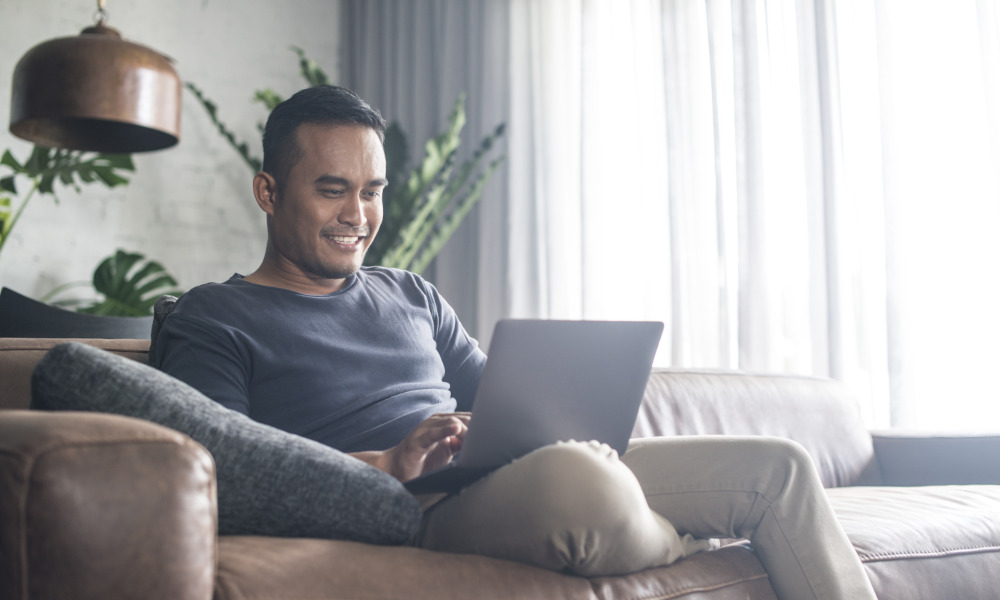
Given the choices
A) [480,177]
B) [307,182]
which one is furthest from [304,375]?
[480,177]

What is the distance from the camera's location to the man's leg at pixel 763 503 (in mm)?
1053

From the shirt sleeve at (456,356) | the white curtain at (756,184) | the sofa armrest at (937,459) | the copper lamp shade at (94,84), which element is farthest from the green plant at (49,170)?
the sofa armrest at (937,459)

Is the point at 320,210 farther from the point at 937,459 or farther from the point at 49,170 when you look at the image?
the point at 49,170

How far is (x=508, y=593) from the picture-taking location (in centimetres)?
Result: 92

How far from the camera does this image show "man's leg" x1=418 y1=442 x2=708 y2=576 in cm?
95

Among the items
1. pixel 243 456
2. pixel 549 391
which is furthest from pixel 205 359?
pixel 549 391

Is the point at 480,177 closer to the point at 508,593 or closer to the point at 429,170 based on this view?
the point at 429,170

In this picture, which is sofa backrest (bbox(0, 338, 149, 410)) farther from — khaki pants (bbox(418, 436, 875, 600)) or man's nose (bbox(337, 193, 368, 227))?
khaki pants (bbox(418, 436, 875, 600))

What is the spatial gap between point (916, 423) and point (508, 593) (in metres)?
1.80

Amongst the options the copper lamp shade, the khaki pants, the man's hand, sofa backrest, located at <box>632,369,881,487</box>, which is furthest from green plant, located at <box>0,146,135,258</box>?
the khaki pants

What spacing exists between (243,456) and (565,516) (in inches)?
13.7

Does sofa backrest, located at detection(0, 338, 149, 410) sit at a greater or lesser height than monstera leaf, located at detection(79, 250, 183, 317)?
lesser

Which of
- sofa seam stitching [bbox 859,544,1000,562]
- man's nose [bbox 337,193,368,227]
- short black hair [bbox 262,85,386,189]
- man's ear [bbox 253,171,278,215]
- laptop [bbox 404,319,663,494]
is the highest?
short black hair [bbox 262,85,386,189]

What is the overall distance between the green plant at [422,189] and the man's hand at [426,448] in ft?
6.66
